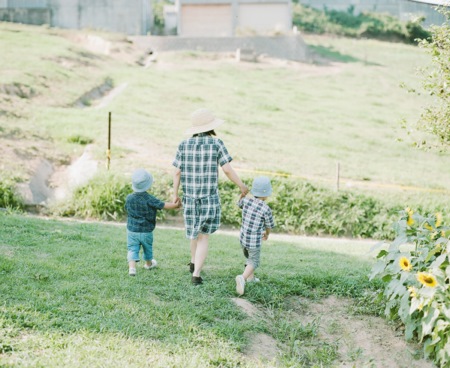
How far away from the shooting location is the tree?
717 centimetres

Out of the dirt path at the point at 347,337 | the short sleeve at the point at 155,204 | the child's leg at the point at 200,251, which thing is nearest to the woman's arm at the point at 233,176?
the child's leg at the point at 200,251

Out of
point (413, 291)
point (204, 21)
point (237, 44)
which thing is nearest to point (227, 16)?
point (204, 21)

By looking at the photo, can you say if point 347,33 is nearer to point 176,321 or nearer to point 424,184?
point 424,184

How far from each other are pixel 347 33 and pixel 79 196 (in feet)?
111

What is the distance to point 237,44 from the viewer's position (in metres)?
33.2

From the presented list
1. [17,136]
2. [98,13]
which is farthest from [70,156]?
[98,13]

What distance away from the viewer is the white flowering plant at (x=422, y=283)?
475cm

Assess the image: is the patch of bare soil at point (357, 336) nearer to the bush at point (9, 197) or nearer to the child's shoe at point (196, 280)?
the child's shoe at point (196, 280)

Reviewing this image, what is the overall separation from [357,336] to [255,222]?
1523mm

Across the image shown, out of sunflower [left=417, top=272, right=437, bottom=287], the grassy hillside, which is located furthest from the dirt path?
the grassy hillside

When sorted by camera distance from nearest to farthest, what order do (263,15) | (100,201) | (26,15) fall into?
(100,201)
(26,15)
(263,15)

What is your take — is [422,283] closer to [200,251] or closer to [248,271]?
[248,271]

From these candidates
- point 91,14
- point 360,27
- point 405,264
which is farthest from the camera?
point 360,27

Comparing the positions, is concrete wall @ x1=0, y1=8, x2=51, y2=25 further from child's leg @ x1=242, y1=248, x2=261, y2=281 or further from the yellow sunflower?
the yellow sunflower
